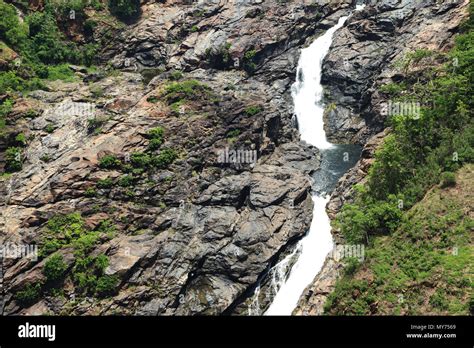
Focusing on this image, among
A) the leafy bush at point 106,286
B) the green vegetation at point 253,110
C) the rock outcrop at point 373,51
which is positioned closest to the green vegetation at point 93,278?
the leafy bush at point 106,286

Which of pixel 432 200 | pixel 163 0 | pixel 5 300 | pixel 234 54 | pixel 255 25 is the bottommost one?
pixel 5 300

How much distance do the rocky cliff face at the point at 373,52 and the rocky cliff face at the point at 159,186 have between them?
17.8 ft

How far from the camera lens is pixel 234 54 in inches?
2119

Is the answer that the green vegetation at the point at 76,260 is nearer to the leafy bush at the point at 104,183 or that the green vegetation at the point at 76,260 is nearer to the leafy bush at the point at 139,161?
the leafy bush at the point at 104,183

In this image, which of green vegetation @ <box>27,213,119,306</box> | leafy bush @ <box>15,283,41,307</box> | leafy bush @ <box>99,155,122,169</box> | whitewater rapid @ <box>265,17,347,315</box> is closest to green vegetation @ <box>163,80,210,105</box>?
leafy bush @ <box>99,155,122,169</box>

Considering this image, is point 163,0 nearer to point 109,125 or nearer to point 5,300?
point 109,125

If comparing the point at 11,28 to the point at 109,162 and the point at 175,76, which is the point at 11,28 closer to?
the point at 175,76

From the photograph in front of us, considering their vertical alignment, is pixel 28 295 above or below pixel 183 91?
below

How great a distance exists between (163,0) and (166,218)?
118 ft

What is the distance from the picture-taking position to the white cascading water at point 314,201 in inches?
1324

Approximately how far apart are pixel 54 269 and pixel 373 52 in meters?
38.6

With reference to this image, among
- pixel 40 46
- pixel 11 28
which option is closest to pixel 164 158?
pixel 40 46

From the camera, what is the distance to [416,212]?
31.0 meters

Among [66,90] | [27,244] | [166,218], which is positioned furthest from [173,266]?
[66,90]
